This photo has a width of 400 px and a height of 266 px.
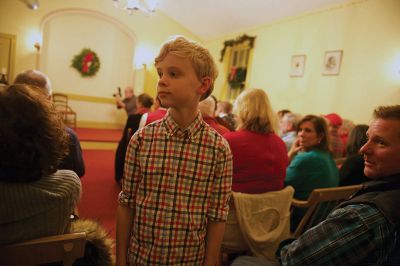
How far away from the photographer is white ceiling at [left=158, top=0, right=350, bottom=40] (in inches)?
197

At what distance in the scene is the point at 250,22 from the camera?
6176 mm

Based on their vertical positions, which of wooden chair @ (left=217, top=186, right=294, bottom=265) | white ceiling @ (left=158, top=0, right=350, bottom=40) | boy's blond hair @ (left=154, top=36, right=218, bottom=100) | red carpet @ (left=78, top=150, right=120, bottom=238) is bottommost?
red carpet @ (left=78, top=150, right=120, bottom=238)

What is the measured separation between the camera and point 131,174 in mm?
877

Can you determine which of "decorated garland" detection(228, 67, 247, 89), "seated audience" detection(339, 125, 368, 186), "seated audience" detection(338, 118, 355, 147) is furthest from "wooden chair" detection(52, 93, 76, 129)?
"seated audience" detection(339, 125, 368, 186)

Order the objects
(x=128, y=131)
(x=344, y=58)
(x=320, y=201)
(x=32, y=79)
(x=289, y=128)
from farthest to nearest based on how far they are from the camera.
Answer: (x=344, y=58) < (x=289, y=128) < (x=128, y=131) < (x=32, y=79) < (x=320, y=201)

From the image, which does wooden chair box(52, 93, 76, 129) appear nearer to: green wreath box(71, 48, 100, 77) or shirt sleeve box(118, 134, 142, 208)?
green wreath box(71, 48, 100, 77)

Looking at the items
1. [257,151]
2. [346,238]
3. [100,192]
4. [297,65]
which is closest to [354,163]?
[257,151]

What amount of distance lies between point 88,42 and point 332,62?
6.20m

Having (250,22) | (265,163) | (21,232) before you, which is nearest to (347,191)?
(265,163)

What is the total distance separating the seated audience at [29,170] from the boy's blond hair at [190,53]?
0.42 metres

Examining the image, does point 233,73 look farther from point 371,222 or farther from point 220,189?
point 371,222

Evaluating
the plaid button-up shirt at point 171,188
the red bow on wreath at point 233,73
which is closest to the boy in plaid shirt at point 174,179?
the plaid button-up shirt at point 171,188

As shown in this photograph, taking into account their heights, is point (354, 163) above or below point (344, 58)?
below

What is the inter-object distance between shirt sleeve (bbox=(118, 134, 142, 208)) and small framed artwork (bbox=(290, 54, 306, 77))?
477 centimetres
